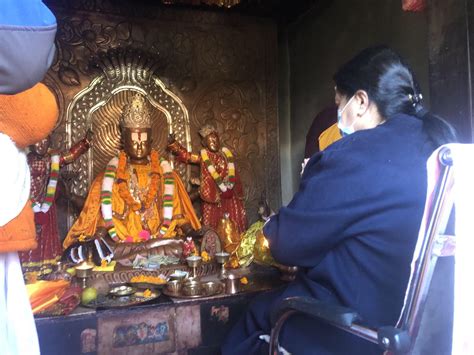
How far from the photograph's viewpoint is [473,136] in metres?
2.35

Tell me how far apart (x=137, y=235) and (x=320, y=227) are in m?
3.57

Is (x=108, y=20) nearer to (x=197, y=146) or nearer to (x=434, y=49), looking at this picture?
(x=197, y=146)

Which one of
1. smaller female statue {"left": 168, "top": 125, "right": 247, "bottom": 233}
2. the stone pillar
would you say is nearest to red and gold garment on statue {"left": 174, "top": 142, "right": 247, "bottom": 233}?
smaller female statue {"left": 168, "top": 125, "right": 247, "bottom": 233}

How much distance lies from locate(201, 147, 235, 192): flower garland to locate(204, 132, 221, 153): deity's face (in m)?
0.08

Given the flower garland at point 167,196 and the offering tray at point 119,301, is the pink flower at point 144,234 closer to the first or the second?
the flower garland at point 167,196

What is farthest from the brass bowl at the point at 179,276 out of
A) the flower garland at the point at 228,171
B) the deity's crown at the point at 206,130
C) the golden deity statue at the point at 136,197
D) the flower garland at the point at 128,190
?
the deity's crown at the point at 206,130

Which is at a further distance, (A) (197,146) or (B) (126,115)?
(A) (197,146)

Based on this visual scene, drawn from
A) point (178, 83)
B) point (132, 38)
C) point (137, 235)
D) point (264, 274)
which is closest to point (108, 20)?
point (132, 38)

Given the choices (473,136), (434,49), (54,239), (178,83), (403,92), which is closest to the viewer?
(403,92)

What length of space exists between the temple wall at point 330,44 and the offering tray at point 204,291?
217cm

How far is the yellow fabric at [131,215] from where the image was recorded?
4.54 metres

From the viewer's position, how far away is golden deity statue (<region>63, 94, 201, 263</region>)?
456 centimetres

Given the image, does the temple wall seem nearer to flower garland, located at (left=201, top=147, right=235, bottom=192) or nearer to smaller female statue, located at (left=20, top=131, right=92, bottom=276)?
flower garland, located at (left=201, top=147, right=235, bottom=192)

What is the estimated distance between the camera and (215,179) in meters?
5.09
